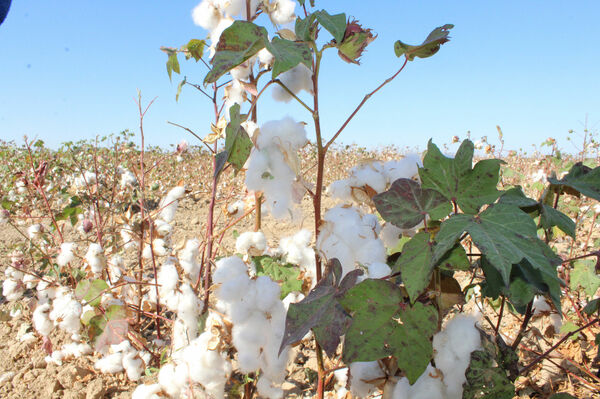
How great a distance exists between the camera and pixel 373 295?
626 mm

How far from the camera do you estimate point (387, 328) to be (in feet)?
2.00

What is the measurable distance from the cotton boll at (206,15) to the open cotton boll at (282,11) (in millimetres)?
148

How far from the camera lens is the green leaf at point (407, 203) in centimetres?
65

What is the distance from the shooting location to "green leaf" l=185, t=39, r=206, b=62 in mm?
1029

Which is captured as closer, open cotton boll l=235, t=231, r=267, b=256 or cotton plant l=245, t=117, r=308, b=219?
cotton plant l=245, t=117, r=308, b=219

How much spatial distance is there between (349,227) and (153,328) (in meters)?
1.71

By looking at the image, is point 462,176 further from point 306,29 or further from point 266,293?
point 266,293

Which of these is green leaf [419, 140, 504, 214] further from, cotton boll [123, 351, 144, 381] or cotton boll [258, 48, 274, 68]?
cotton boll [123, 351, 144, 381]

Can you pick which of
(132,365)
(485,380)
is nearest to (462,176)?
(485,380)

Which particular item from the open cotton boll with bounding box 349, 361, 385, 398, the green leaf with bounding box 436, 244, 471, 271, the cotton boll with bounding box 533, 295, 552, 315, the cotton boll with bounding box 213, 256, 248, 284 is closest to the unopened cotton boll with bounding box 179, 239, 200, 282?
the cotton boll with bounding box 213, 256, 248, 284

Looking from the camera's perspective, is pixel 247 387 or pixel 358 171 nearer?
pixel 358 171

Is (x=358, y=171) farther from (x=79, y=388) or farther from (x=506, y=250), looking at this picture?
(x=79, y=388)

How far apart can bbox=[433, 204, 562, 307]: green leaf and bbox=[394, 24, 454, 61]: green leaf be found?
0.26m

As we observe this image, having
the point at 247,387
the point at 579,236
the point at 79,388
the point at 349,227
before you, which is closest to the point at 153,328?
the point at 79,388
